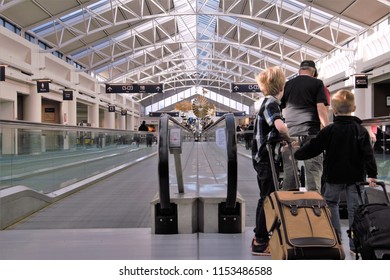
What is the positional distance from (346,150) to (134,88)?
28416 mm

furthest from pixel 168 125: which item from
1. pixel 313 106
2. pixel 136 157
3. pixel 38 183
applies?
pixel 136 157

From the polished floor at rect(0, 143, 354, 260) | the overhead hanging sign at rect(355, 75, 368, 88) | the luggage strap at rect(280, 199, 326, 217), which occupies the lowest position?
the polished floor at rect(0, 143, 354, 260)

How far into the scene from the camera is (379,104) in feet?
73.8

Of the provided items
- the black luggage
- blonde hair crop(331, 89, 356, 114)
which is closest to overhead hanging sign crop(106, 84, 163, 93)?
blonde hair crop(331, 89, 356, 114)

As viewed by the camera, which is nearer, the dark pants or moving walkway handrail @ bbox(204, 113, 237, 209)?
the dark pants

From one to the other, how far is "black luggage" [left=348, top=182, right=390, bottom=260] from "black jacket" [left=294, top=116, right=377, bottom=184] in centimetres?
55

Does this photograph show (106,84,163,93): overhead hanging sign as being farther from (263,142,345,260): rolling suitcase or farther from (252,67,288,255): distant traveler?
(263,142,345,260): rolling suitcase

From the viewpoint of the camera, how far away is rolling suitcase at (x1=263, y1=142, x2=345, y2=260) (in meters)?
2.05

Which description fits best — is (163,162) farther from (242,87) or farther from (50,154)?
(242,87)

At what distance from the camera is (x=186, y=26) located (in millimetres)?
36000

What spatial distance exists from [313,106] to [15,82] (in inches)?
822

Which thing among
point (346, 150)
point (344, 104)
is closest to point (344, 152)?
Answer: point (346, 150)

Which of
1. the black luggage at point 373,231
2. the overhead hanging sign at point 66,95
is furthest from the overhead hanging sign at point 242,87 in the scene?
the black luggage at point 373,231
